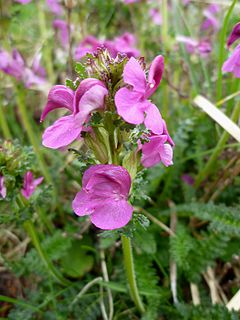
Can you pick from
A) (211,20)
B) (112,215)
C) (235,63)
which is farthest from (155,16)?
(112,215)

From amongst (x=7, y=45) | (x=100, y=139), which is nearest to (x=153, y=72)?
(x=100, y=139)

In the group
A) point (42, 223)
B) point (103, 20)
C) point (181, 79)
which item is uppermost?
point (103, 20)

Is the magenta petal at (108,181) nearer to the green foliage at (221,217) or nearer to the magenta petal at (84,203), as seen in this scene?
the magenta petal at (84,203)

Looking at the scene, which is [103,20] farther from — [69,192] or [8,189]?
[8,189]

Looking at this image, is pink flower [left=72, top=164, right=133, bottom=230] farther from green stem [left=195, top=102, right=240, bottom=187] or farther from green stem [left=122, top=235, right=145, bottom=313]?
green stem [left=195, top=102, right=240, bottom=187]

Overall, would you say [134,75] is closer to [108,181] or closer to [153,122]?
[153,122]

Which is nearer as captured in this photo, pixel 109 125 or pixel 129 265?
pixel 109 125

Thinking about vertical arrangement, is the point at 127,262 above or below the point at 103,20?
below
